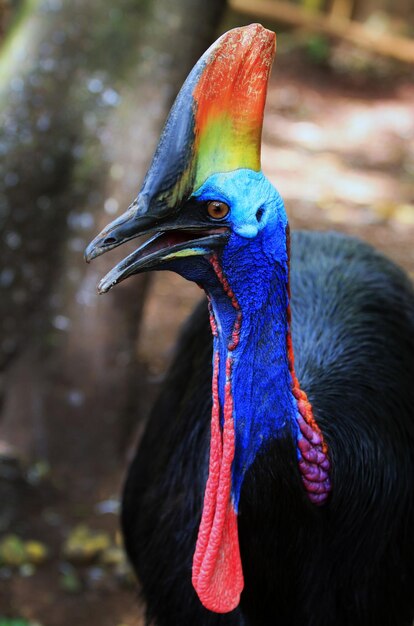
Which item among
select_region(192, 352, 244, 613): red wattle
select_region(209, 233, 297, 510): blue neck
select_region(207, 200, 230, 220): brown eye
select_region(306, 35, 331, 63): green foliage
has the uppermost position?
select_region(306, 35, 331, 63): green foliage

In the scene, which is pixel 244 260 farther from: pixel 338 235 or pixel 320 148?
pixel 320 148

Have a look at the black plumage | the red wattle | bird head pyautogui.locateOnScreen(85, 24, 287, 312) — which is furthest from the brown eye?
the black plumage

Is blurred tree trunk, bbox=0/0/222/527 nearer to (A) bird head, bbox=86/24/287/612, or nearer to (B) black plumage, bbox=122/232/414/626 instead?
(B) black plumage, bbox=122/232/414/626

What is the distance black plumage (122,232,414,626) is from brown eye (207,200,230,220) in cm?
44

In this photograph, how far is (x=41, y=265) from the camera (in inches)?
141

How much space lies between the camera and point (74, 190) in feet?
11.6

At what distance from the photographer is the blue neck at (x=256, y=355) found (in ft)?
5.52

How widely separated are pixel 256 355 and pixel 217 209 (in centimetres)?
28

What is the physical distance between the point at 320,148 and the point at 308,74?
1.69 metres

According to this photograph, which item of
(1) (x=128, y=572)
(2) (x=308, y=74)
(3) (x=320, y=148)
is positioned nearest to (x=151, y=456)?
(1) (x=128, y=572)

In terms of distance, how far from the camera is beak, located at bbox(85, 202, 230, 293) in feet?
5.15

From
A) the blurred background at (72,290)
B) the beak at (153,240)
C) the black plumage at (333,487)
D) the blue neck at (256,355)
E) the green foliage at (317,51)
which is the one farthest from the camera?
the green foliage at (317,51)

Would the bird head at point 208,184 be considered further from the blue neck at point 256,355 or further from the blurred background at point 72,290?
the blurred background at point 72,290

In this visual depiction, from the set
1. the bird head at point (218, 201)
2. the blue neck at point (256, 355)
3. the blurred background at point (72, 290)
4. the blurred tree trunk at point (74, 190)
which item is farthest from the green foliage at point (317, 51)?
the blue neck at point (256, 355)
